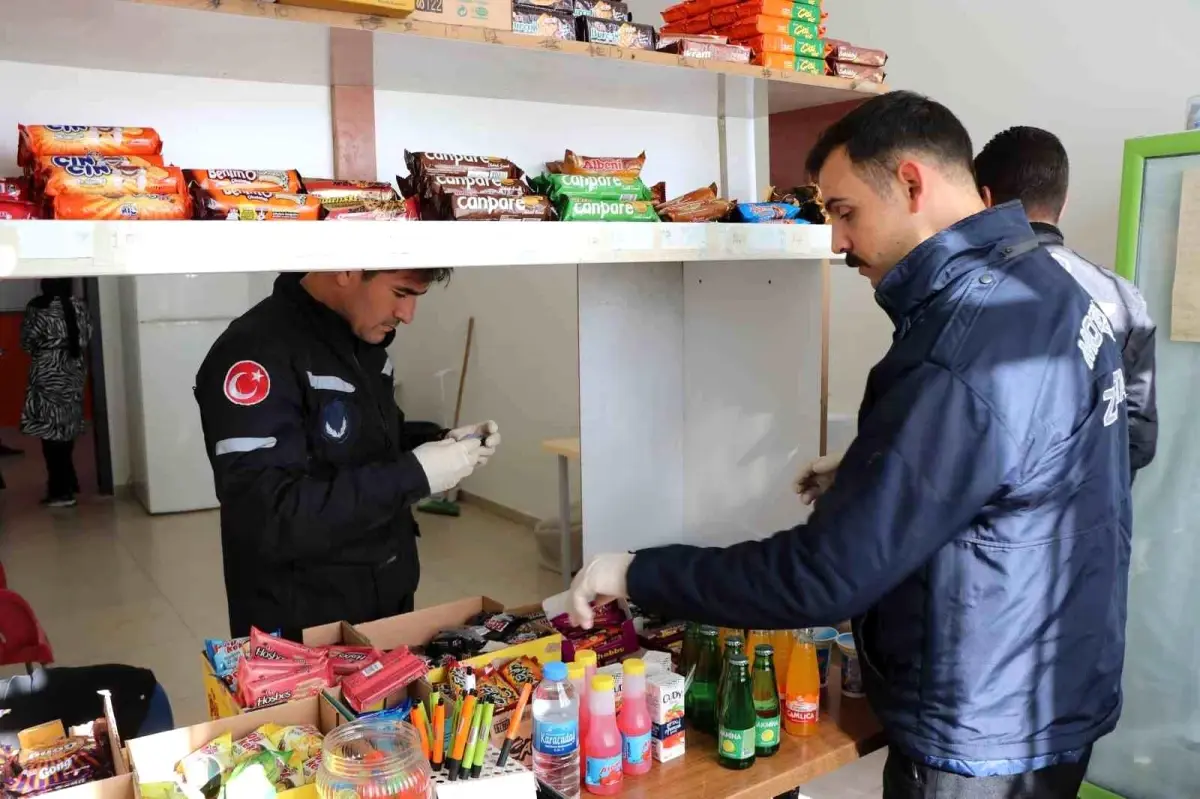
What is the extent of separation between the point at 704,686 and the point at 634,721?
0.24 metres

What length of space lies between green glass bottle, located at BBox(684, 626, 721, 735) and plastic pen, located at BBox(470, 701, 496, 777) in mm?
438

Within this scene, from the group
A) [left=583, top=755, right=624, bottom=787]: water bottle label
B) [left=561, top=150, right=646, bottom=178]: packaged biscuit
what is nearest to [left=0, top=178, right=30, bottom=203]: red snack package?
[left=561, top=150, right=646, bottom=178]: packaged biscuit

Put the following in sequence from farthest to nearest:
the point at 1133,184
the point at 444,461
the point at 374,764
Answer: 1. the point at 1133,184
2. the point at 444,461
3. the point at 374,764

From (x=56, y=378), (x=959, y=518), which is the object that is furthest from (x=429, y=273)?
(x=56, y=378)

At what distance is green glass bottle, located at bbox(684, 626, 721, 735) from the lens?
165cm

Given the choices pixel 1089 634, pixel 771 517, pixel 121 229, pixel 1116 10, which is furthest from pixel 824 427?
pixel 1116 10

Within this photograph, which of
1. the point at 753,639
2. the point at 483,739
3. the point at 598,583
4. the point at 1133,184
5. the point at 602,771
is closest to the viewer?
the point at 483,739

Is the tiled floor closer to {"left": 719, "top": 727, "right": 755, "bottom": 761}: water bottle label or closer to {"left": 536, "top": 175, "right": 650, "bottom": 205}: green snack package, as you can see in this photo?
{"left": 719, "top": 727, "right": 755, "bottom": 761}: water bottle label

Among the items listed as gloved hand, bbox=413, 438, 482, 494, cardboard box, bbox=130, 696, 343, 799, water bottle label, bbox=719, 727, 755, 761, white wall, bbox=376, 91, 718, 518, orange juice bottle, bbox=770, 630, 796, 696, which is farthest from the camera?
white wall, bbox=376, 91, 718, 518

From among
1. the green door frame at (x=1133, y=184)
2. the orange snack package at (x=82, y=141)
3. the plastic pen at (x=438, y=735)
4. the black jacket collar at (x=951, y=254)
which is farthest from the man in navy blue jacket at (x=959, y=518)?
the green door frame at (x=1133, y=184)

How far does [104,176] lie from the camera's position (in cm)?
129

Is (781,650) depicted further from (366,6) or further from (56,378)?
(56,378)

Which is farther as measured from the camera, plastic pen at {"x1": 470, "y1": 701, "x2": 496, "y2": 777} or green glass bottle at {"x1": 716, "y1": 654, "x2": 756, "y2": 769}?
green glass bottle at {"x1": 716, "y1": 654, "x2": 756, "y2": 769}

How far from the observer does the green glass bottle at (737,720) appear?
1516 mm
